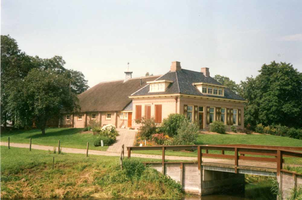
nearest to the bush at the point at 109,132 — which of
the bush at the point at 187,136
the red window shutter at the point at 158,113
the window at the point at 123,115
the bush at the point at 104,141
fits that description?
the bush at the point at 104,141

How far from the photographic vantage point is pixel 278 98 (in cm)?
4712

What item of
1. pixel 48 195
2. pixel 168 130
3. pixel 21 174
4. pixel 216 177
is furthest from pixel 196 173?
pixel 168 130

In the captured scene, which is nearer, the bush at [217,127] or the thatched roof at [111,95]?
the bush at [217,127]

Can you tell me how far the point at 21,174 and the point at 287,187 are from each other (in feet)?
41.0

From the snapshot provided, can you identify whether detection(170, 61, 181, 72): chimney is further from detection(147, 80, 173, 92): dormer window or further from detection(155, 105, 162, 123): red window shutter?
detection(155, 105, 162, 123): red window shutter

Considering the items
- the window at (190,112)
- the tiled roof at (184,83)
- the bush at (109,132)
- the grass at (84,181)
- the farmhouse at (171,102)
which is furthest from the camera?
the tiled roof at (184,83)

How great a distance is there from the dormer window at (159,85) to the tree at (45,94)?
10074 millimetres

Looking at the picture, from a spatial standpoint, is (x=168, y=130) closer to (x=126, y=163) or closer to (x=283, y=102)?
(x=126, y=163)

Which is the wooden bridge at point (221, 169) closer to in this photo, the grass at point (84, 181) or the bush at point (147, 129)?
the grass at point (84, 181)

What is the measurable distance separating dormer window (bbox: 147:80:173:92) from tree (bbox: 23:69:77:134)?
10074 millimetres

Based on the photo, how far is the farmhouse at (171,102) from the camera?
35750 millimetres

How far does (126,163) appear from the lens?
17.1 m

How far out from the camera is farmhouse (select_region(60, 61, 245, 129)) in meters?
35.8

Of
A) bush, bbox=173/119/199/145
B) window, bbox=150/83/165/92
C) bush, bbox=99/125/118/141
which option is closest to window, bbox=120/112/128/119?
window, bbox=150/83/165/92
